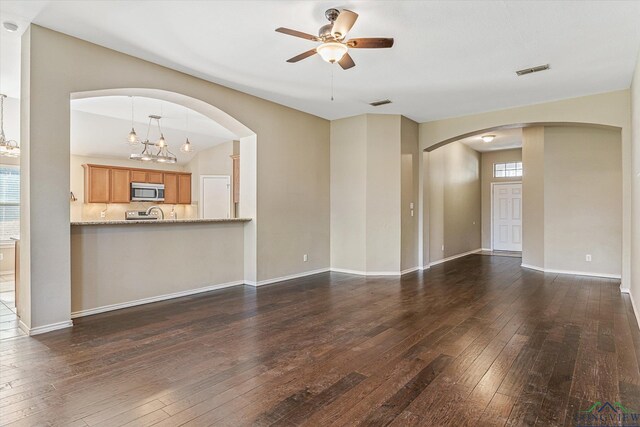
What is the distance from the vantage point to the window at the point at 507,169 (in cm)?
999

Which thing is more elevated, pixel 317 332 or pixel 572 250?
pixel 572 250

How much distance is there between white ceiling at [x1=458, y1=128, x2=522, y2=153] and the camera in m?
8.15

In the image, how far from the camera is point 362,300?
4.62m

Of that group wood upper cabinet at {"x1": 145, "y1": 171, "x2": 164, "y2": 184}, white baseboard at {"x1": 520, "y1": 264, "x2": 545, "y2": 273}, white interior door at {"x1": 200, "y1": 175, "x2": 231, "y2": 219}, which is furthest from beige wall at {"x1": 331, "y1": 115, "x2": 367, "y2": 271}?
wood upper cabinet at {"x1": 145, "y1": 171, "x2": 164, "y2": 184}

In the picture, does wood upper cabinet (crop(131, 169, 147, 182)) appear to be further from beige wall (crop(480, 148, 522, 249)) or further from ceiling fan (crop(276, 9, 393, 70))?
beige wall (crop(480, 148, 522, 249))

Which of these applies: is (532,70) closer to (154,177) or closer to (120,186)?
(154,177)

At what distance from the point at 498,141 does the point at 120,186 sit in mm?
9234

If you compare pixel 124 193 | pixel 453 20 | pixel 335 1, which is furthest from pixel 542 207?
pixel 124 193

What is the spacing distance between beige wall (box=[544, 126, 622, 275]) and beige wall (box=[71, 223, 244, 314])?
18.7 ft

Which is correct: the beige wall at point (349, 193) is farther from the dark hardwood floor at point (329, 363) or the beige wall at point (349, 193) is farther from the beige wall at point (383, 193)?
the dark hardwood floor at point (329, 363)

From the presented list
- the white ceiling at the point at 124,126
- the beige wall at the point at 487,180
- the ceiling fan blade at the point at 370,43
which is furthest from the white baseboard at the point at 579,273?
the white ceiling at the point at 124,126

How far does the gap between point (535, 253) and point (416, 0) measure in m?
5.90

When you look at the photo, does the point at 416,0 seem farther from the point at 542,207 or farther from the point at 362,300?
the point at 542,207

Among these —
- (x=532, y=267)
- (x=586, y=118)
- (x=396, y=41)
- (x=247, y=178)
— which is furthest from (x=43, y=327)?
(x=532, y=267)
